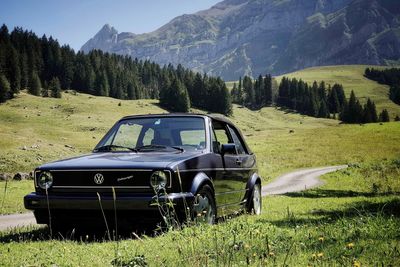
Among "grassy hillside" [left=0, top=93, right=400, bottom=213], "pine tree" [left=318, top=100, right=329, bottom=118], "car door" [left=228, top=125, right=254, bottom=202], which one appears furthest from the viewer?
"pine tree" [left=318, top=100, right=329, bottom=118]

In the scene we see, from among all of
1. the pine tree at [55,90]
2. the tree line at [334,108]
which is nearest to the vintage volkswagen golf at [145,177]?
the pine tree at [55,90]

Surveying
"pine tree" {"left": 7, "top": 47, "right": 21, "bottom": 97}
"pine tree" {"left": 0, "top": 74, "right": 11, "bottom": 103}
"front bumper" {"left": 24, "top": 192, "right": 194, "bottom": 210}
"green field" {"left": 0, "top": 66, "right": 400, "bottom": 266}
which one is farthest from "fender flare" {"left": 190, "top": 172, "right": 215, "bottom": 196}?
"pine tree" {"left": 7, "top": 47, "right": 21, "bottom": 97}

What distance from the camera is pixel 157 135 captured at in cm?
862

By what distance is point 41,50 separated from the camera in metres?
145

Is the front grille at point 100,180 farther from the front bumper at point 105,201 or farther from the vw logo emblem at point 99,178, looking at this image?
the front bumper at point 105,201

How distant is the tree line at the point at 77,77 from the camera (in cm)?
11656

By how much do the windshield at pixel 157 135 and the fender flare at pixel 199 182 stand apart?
89cm

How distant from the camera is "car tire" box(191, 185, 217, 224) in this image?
6.87 meters

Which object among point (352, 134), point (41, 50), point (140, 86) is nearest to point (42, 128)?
point (352, 134)

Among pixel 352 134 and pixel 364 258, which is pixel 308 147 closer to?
pixel 352 134

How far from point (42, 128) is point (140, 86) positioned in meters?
94.8

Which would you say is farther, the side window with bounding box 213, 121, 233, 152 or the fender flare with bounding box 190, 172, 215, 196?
the side window with bounding box 213, 121, 233, 152

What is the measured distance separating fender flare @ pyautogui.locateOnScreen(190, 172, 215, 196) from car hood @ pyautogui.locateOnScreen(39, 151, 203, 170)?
1.13 ft

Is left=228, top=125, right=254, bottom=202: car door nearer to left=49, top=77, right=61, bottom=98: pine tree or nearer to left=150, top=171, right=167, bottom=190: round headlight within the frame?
left=150, top=171, right=167, bottom=190: round headlight
